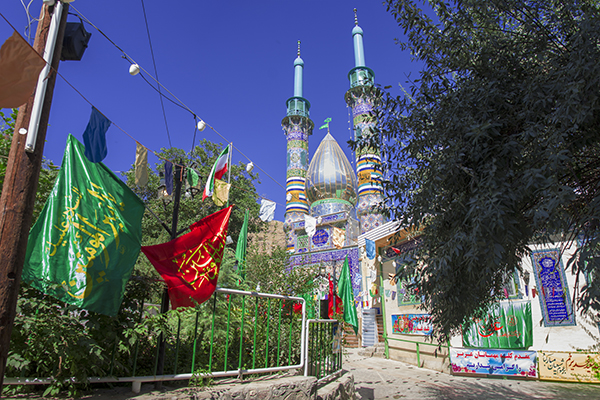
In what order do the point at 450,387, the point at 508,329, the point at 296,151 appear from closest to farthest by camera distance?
1. the point at 450,387
2. the point at 508,329
3. the point at 296,151

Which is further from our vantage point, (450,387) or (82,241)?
(450,387)

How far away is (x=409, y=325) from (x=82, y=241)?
34.0 feet

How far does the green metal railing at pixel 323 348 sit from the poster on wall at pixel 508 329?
3951 mm

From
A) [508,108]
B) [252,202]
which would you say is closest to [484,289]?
[508,108]

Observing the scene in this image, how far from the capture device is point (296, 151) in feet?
91.3

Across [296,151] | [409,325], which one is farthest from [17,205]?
[296,151]

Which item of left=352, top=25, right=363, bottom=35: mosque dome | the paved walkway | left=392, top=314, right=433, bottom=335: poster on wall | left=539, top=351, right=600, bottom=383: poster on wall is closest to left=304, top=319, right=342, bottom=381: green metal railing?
the paved walkway

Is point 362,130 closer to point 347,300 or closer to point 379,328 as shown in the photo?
point 379,328

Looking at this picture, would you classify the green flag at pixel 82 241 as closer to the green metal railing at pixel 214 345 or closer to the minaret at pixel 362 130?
the green metal railing at pixel 214 345

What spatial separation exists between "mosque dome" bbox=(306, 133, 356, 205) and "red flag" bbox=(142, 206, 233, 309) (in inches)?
847

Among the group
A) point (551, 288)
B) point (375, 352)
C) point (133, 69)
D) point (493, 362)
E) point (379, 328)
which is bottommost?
point (375, 352)

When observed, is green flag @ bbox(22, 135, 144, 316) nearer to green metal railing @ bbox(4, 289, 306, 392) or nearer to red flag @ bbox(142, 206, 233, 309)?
red flag @ bbox(142, 206, 233, 309)

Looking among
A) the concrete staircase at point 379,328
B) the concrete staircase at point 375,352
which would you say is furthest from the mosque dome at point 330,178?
the concrete staircase at point 375,352

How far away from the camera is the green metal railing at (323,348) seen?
4797mm
